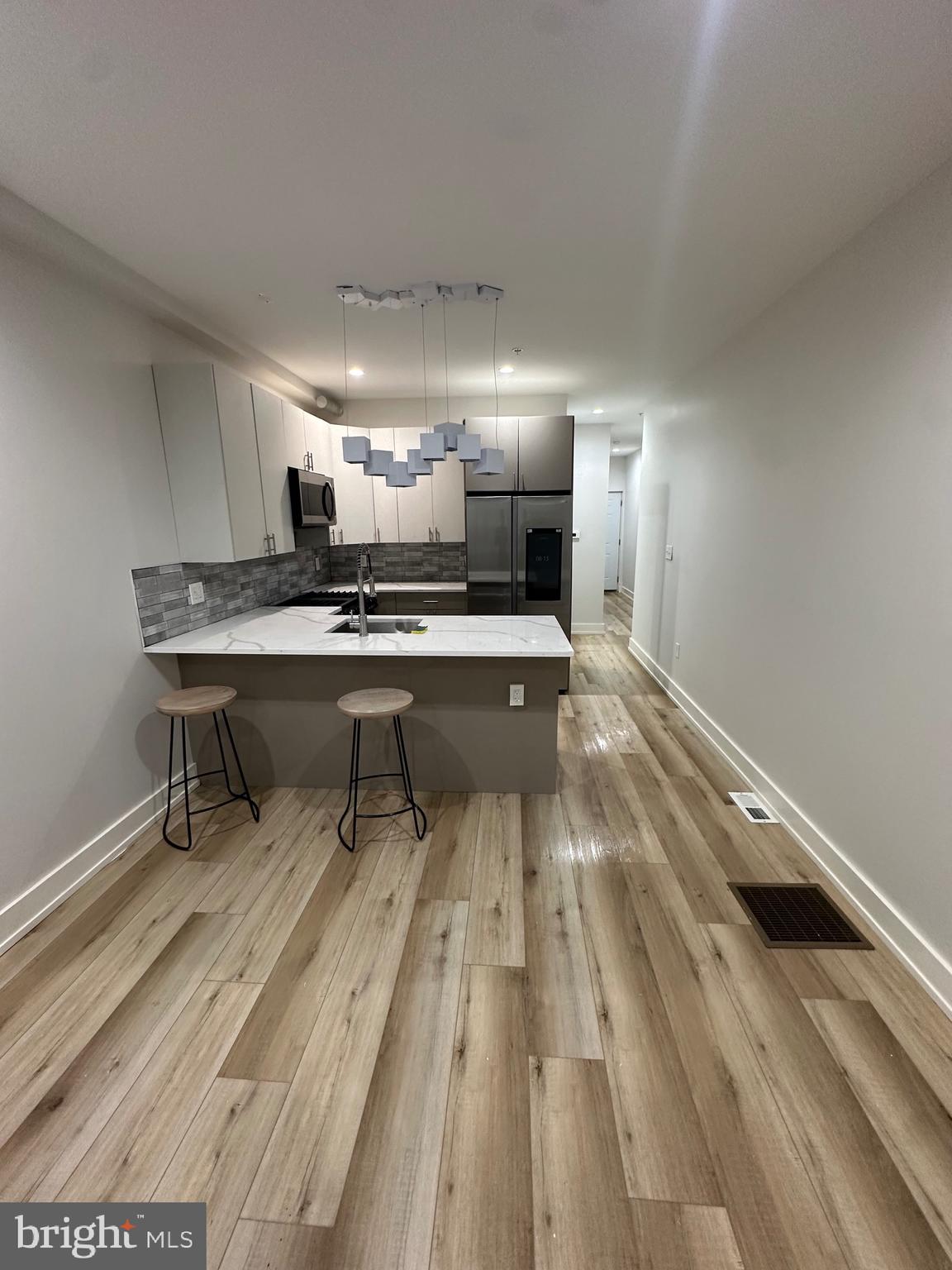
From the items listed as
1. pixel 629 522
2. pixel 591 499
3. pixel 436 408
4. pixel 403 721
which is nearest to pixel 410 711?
pixel 403 721

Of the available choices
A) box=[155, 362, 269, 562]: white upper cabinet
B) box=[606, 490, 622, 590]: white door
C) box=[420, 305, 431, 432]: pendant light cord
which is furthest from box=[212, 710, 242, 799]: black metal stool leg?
box=[606, 490, 622, 590]: white door

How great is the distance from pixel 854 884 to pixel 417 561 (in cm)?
430

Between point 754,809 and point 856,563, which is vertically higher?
point 856,563

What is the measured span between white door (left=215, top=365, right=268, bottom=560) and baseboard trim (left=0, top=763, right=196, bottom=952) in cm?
146

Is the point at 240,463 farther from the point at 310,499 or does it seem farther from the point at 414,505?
the point at 414,505

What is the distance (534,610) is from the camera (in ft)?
15.4

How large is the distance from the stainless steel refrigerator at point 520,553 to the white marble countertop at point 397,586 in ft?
0.85

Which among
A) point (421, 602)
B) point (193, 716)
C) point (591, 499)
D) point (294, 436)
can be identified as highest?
point (294, 436)

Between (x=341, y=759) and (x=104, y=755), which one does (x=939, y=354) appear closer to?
(x=341, y=759)

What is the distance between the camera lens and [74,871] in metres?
2.21

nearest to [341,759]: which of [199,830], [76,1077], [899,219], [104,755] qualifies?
[199,830]

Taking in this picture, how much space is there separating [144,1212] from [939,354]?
3.33 m

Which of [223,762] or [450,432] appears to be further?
[223,762]

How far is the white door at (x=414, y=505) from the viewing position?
479 centimetres
